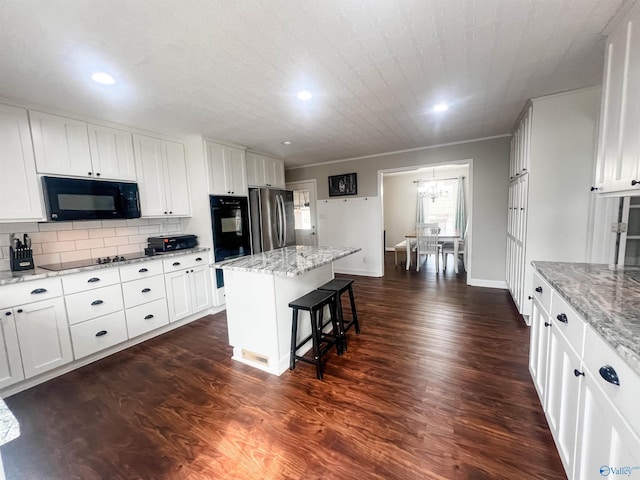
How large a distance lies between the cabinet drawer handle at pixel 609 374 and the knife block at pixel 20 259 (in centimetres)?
380

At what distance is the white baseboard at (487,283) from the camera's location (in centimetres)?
418

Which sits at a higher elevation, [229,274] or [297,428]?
[229,274]

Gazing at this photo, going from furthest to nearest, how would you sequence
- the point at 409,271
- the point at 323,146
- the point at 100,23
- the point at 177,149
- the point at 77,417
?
1. the point at 409,271
2. the point at 323,146
3. the point at 177,149
4. the point at 77,417
5. the point at 100,23

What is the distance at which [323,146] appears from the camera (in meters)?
Result: 4.19

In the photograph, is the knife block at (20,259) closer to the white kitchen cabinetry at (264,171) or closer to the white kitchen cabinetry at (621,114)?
the white kitchen cabinetry at (264,171)

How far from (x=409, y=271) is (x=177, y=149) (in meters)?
4.59

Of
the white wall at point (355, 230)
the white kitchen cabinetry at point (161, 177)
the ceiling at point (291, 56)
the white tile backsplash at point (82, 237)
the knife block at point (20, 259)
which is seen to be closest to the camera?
the ceiling at point (291, 56)

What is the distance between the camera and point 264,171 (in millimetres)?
4465

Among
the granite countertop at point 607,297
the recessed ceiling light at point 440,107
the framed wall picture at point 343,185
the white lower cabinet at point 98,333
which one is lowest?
the white lower cabinet at point 98,333

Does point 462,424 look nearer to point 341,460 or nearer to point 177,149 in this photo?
point 341,460

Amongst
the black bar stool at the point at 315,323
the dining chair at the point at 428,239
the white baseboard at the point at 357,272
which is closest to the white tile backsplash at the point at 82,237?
the black bar stool at the point at 315,323

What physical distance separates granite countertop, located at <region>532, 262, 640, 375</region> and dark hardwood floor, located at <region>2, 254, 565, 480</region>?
0.89 meters

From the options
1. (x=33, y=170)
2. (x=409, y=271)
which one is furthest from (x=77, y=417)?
(x=409, y=271)

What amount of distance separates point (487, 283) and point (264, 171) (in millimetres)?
4001
